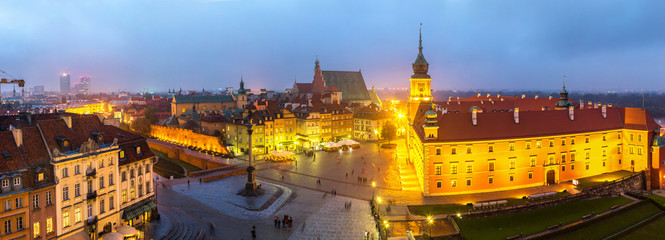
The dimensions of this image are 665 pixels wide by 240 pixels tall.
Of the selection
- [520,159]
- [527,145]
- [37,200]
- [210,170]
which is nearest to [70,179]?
[37,200]

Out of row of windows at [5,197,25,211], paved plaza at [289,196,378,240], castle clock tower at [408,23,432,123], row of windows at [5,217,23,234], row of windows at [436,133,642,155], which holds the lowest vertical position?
paved plaza at [289,196,378,240]

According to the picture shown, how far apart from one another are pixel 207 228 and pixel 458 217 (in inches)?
790

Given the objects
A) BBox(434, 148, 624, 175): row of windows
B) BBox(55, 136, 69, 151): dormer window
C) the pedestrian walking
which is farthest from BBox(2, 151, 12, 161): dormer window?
BBox(434, 148, 624, 175): row of windows

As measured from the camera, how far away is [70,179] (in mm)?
26312

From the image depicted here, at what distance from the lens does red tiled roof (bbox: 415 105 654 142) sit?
43469mm

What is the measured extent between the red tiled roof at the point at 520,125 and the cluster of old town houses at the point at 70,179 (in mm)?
27799

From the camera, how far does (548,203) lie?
38.4 metres

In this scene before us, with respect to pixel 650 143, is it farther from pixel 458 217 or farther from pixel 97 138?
pixel 97 138

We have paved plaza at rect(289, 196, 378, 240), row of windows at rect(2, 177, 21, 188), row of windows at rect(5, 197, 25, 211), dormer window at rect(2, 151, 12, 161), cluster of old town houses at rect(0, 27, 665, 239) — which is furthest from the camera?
paved plaza at rect(289, 196, 378, 240)

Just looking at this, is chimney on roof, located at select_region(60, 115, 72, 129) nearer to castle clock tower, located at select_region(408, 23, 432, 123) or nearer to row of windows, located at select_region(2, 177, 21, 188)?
row of windows, located at select_region(2, 177, 21, 188)

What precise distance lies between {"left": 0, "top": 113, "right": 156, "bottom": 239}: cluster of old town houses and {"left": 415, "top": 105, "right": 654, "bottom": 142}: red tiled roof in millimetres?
27799

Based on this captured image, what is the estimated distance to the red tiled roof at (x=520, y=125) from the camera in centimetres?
4347

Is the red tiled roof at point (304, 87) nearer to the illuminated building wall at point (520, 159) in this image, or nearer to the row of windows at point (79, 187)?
the illuminated building wall at point (520, 159)

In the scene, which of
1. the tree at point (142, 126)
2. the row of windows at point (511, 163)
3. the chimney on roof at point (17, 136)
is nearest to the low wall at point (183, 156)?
the tree at point (142, 126)
